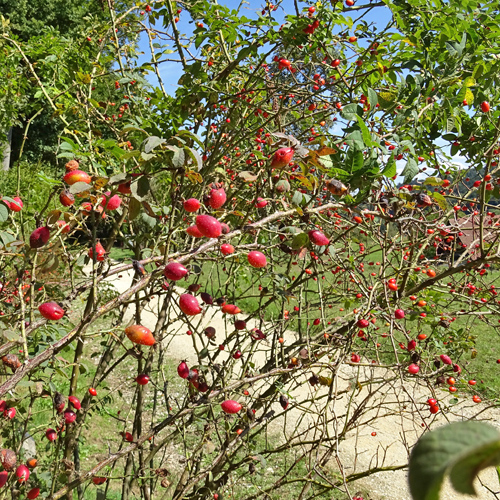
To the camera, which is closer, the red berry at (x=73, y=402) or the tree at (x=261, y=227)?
the tree at (x=261, y=227)

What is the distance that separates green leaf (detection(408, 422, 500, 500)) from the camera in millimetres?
222

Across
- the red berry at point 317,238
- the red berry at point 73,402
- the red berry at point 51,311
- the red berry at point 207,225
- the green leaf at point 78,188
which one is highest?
the green leaf at point 78,188

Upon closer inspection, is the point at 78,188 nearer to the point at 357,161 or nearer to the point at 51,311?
the point at 51,311

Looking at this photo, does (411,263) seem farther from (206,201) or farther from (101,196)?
(101,196)

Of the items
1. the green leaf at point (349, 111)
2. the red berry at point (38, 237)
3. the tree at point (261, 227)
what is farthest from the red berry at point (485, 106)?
the red berry at point (38, 237)

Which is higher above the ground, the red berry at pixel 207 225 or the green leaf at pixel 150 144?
the green leaf at pixel 150 144

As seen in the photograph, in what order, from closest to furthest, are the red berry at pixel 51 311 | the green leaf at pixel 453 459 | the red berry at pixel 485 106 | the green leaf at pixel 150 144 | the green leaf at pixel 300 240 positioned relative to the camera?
the green leaf at pixel 453 459
the green leaf at pixel 150 144
the red berry at pixel 51 311
the green leaf at pixel 300 240
the red berry at pixel 485 106

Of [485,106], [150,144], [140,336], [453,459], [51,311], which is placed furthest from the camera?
[485,106]

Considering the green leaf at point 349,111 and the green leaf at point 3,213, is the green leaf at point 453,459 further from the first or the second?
Result: the green leaf at point 3,213

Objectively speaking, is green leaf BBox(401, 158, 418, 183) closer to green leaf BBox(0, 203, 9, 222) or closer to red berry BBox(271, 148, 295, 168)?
red berry BBox(271, 148, 295, 168)

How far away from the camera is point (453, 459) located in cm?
22

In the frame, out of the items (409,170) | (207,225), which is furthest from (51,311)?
(409,170)

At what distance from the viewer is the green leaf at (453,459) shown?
222 millimetres

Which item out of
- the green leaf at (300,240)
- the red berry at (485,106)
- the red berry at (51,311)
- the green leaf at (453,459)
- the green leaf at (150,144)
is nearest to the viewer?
the green leaf at (453,459)
